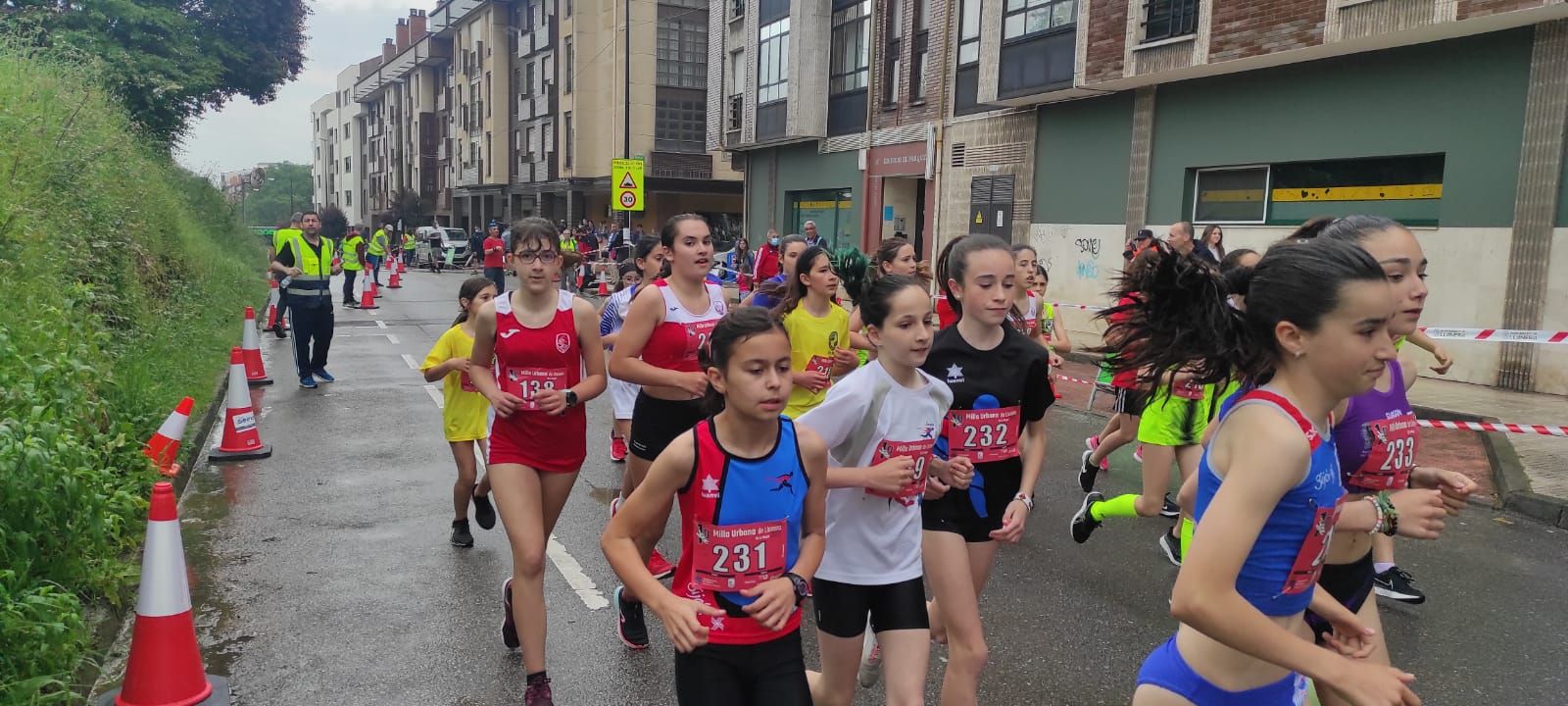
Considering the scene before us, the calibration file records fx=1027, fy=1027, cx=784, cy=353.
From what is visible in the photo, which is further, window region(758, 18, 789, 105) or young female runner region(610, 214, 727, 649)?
window region(758, 18, 789, 105)

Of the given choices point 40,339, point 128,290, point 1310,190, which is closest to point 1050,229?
point 1310,190

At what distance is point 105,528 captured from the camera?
489 centimetres

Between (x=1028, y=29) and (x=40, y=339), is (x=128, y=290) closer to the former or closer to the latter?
(x=40, y=339)

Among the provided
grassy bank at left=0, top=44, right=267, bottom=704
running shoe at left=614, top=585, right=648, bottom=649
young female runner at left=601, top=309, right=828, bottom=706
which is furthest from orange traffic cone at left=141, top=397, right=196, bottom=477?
young female runner at left=601, top=309, right=828, bottom=706

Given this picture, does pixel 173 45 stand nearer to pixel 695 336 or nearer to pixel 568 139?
pixel 568 139

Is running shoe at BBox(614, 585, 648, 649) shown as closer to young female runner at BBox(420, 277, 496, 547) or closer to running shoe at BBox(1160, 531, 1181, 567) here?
young female runner at BBox(420, 277, 496, 547)

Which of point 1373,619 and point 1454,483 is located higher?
point 1454,483

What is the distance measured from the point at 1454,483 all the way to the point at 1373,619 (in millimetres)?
479

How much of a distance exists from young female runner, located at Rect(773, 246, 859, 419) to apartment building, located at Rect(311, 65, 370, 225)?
96.0 metres

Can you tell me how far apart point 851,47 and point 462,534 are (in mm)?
23067

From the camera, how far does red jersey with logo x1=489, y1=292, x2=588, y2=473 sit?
4.39m

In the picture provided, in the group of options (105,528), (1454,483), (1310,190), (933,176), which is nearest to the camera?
(1454,483)

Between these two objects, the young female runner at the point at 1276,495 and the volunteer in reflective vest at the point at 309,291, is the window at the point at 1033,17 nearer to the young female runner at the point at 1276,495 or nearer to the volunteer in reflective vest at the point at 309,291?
the volunteer in reflective vest at the point at 309,291

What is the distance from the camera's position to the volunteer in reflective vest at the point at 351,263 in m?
24.4
